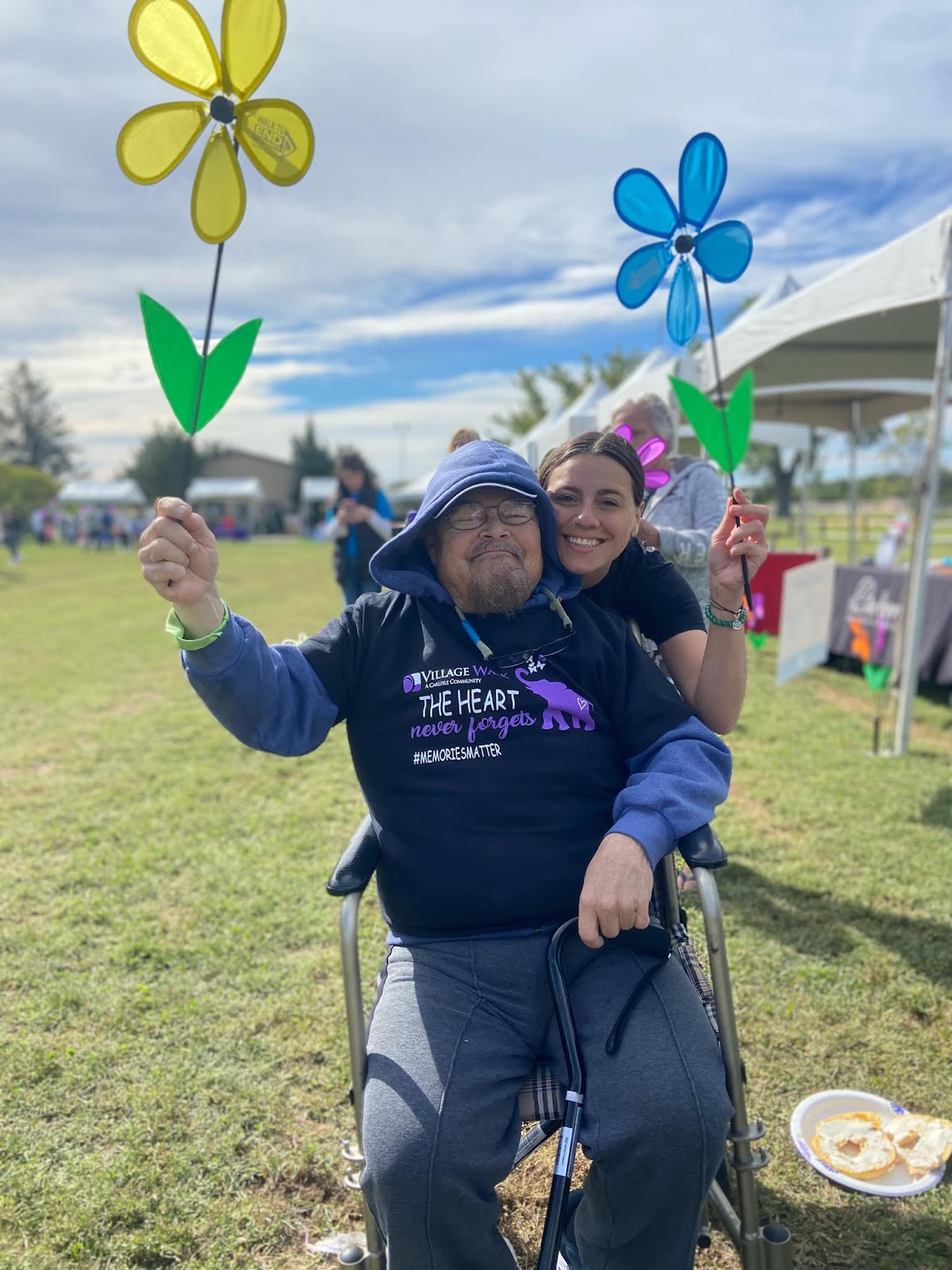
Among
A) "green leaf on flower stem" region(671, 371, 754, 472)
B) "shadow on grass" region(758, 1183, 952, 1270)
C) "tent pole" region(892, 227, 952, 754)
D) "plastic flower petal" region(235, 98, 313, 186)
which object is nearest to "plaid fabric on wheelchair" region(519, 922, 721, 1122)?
"shadow on grass" region(758, 1183, 952, 1270)

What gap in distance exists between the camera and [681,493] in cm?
307

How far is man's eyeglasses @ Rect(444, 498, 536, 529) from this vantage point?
1.82m

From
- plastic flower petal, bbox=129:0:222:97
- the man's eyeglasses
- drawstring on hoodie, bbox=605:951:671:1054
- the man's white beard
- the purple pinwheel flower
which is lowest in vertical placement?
drawstring on hoodie, bbox=605:951:671:1054

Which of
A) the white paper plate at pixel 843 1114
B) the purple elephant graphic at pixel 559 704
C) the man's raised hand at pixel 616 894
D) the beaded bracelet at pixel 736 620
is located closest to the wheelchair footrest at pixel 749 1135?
the man's raised hand at pixel 616 894

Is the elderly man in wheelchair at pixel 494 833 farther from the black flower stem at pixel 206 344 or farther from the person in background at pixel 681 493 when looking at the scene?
the person in background at pixel 681 493

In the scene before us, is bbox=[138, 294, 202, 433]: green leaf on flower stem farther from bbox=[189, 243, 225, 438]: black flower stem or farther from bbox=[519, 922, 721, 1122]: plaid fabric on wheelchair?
bbox=[519, 922, 721, 1122]: plaid fabric on wheelchair

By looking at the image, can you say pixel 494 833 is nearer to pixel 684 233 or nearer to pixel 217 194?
pixel 217 194

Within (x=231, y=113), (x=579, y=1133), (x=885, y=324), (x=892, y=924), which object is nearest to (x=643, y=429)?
(x=231, y=113)

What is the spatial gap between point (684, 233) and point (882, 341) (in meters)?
5.59

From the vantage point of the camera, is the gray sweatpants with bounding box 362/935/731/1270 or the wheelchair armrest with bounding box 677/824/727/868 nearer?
the gray sweatpants with bounding box 362/935/731/1270

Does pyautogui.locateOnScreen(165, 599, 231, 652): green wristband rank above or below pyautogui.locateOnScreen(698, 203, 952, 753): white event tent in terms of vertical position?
below

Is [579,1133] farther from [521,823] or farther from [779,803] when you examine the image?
[779,803]

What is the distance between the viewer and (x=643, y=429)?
9.62 ft

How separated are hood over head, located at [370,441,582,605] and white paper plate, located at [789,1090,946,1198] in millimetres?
1436
